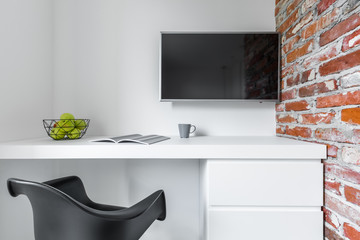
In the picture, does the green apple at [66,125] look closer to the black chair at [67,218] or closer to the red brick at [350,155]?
the black chair at [67,218]

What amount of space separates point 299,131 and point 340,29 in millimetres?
585

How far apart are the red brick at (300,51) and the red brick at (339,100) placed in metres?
0.30

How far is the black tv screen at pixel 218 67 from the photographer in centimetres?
158

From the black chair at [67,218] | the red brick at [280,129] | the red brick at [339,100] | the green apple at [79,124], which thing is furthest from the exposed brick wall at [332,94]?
the green apple at [79,124]

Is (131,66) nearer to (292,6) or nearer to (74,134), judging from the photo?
(74,134)

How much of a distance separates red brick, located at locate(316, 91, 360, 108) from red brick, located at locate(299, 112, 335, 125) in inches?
1.7

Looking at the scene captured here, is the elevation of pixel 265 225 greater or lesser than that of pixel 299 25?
lesser

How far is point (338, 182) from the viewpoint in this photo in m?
0.98

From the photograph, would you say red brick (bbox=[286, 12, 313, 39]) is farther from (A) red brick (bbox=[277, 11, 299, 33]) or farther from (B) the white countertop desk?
(B) the white countertop desk

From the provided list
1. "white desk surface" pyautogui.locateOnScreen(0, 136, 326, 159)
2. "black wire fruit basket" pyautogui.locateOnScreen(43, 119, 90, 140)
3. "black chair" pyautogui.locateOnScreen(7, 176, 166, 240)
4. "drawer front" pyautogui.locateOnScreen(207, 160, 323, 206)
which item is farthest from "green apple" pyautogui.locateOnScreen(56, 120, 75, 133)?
"drawer front" pyautogui.locateOnScreen(207, 160, 323, 206)

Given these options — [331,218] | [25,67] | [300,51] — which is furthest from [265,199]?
[25,67]

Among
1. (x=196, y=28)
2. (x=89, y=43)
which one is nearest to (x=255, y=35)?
(x=196, y=28)

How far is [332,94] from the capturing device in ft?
3.33

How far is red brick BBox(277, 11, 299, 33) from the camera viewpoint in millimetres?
1354
